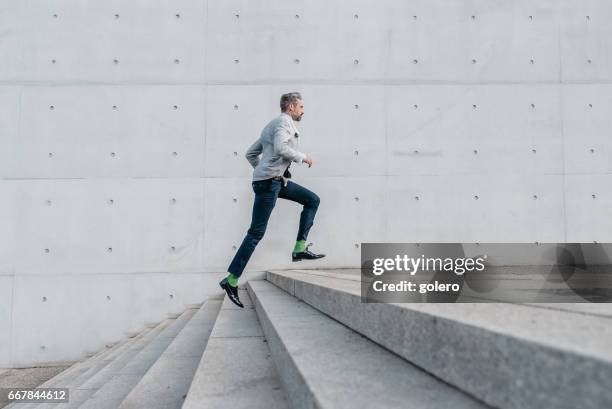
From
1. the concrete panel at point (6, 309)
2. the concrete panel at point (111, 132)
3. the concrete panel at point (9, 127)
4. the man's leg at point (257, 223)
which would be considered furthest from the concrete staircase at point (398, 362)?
the concrete panel at point (9, 127)

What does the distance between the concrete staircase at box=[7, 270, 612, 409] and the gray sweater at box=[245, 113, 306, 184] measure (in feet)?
4.12

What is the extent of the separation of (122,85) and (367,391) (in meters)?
4.98

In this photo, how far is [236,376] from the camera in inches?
60.7

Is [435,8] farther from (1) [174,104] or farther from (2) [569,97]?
(1) [174,104]

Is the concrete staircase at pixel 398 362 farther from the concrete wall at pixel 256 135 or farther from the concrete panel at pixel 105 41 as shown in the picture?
the concrete panel at pixel 105 41

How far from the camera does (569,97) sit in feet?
16.7

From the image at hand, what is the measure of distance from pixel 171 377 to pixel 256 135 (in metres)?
3.49

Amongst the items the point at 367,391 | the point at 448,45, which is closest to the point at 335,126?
the point at 448,45

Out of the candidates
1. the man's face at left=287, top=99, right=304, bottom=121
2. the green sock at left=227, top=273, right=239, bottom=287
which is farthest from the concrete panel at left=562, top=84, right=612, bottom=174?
the green sock at left=227, top=273, right=239, bottom=287

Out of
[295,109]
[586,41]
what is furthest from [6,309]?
[586,41]

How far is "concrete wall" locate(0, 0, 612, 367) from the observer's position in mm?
4852

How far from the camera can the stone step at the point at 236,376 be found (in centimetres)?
129

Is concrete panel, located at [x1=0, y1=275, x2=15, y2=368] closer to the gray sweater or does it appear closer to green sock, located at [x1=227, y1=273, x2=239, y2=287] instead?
green sock, located at [x1=227, y1=273, x2=239, y2=287]

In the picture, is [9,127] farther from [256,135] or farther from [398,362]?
[398,362]
